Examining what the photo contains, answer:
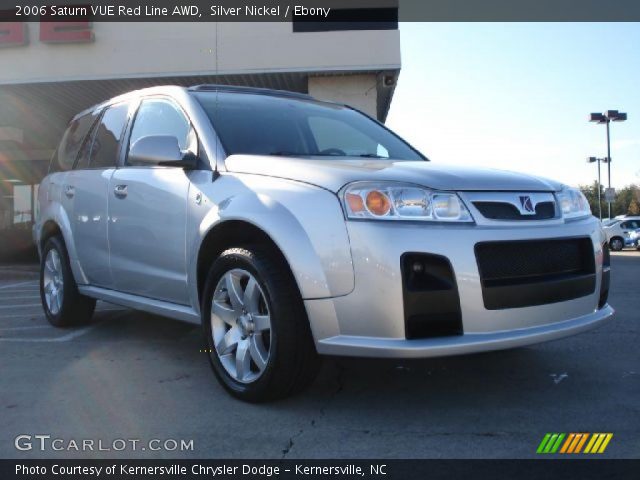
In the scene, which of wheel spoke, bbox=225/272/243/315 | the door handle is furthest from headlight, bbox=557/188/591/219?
the door handle

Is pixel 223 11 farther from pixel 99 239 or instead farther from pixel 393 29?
pixel 99 239

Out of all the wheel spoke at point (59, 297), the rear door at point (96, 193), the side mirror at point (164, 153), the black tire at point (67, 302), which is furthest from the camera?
the wheel spoke at point (59, 297)

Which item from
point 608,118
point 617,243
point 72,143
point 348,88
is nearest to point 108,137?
point 72,143

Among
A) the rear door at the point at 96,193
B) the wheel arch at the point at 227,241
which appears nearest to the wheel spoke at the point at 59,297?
the rear door at the point at 96,193

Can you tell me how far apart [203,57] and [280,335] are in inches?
402

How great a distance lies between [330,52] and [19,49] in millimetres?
6415

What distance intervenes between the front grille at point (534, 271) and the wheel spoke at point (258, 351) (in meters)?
1.09

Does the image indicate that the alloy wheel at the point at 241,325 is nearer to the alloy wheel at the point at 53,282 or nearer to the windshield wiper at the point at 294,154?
the windshield wiper at the point at 294,154

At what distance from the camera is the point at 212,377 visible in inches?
140

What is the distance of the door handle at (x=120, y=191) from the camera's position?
4.03 m

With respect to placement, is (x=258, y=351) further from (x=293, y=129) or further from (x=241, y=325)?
(x=293, y=129)

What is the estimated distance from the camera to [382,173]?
9.47 ft

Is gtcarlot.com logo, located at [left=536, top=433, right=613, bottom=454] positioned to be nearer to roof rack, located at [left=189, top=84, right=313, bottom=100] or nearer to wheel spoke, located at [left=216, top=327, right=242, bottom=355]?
wheel spoke, located at [left=216, top=327, right=242, bottom=355]
